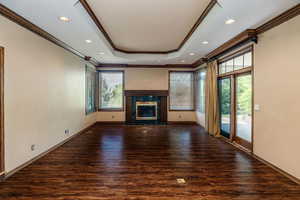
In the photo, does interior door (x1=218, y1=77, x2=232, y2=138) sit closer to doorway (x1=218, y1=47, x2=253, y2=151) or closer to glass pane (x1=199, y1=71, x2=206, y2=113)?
doorway (x1=218, y1=47, x2=253, y2=151)

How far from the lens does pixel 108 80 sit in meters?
7.49

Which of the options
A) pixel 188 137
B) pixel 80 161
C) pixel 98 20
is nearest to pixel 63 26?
pixel 98 20

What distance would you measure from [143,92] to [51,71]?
4096mm

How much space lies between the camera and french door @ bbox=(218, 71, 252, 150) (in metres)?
3.99

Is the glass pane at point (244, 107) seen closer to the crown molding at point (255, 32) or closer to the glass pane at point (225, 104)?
the glass pane at point (225, 104)

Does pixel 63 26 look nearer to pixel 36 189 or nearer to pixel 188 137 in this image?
pixel 36 189

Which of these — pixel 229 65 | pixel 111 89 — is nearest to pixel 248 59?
pixel 229 65

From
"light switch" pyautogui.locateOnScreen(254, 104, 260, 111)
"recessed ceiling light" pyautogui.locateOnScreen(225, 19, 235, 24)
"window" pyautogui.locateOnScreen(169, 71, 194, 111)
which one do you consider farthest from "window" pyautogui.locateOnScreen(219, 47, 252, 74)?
"window" pyautogui.locateOnScreen(169, 71, 194, 111)

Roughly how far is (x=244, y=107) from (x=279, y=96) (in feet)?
4.18

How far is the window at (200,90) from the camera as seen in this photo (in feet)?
21.7

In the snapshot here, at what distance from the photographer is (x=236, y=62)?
14.3 feet

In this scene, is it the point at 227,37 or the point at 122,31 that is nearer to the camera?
the point at 227,37

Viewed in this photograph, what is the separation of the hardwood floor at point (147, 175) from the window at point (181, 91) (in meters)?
3.36

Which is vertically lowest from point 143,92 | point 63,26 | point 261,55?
point 143,92
